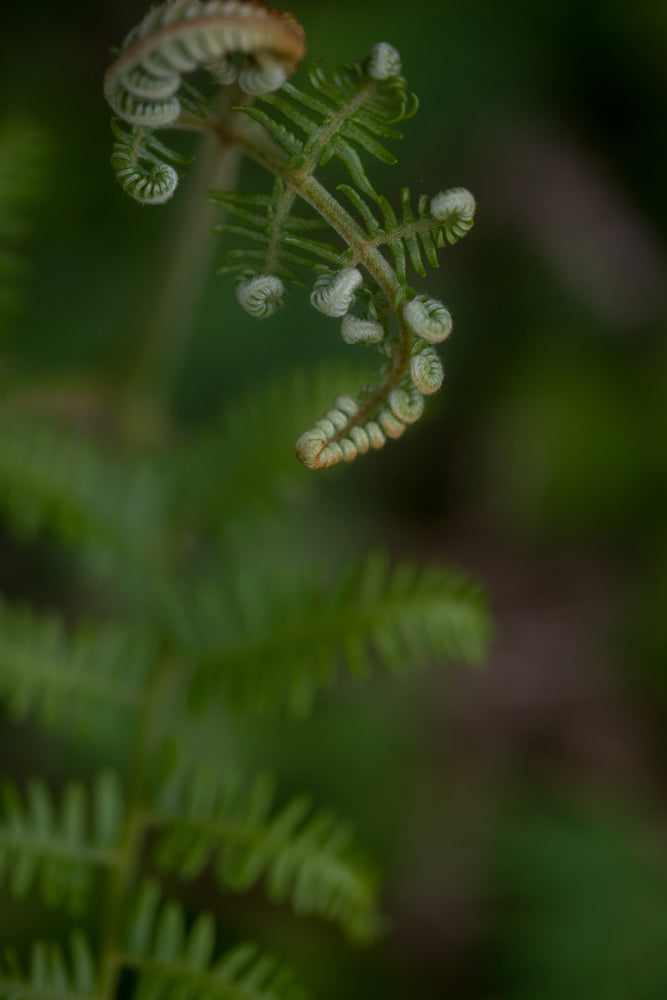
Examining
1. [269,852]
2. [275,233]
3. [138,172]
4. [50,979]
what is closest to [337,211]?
[275,233]

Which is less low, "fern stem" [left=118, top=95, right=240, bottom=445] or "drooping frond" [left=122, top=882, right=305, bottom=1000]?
"fern stem" [left=118, top=95, right=240, bottom=445]

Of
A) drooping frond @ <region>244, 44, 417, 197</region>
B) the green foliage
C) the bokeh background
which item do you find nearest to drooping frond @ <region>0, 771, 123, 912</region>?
the green foliage

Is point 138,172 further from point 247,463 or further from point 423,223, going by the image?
point 247,463

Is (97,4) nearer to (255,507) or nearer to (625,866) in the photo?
(255,507)

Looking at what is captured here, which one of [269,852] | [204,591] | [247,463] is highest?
[247,463]

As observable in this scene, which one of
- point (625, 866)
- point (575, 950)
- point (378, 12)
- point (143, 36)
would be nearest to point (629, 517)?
point (625, 866)

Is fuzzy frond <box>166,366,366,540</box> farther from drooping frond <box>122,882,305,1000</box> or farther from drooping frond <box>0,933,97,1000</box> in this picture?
drooping frond <box>0,933,97,1000</box>

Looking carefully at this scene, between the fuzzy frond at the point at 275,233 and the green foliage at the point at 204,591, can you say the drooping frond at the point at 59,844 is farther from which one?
the fuzzy frond at the point at 275,233
